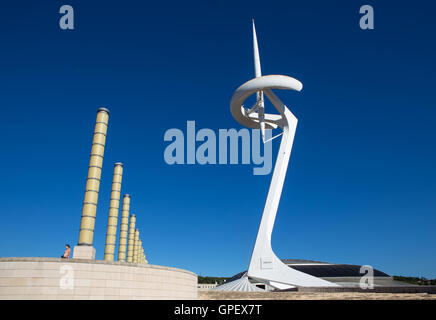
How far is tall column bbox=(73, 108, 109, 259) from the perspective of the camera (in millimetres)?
21578

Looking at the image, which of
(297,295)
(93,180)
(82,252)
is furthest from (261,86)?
(82,252)

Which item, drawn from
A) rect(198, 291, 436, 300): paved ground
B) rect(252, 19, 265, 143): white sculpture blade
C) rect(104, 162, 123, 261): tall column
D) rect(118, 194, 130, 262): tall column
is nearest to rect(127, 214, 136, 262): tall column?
rect(118, 194, 130, 262): tall column

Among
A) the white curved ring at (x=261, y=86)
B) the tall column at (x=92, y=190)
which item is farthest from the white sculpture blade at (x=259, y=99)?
the tall column at (x=92, y=190)

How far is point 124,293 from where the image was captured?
1823 cm

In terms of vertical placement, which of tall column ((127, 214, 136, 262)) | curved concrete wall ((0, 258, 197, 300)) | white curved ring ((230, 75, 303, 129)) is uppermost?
white curved ring ((230, 75, 303, 129))

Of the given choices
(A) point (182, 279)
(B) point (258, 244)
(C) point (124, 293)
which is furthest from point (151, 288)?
(B) point (258, 244)

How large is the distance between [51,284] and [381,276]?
49154 mm

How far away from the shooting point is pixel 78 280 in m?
17.0

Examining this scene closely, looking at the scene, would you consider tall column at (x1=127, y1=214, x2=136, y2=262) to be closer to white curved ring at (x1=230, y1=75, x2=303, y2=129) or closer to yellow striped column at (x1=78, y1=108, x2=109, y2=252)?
white curved ring at (x1=230, y1=75, x2=303, y2=129)

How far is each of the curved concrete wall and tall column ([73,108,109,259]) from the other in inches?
155

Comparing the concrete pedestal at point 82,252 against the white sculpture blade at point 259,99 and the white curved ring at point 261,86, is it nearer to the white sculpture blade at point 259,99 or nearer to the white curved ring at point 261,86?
the white curved ring at point 261,86

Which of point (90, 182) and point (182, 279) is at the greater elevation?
point (90, 182)

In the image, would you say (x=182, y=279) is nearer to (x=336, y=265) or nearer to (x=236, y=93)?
(x=236, y=93)
